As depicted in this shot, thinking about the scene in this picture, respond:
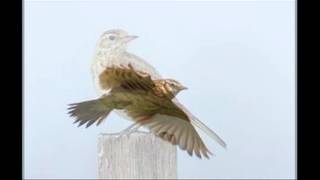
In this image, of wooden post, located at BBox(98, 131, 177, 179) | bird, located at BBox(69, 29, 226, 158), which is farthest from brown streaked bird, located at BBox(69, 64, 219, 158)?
wooden post, located at BBox(98, 131, 177, 179)

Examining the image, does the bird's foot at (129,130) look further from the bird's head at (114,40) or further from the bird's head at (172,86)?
the bird's head at (114,40)

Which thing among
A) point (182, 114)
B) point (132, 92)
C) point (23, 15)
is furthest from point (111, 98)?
point (23, 15)

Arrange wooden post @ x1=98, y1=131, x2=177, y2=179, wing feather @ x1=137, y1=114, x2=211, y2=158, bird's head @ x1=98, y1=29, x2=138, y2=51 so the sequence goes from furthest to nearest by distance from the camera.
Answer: bird's head @ x1=98, y1=29, x2=138, y2=51 → wing feather @ x1=137, y1=114, x2=211, y2=158 → wooden post @ x1=98, y1=131, x2=177, y2=179

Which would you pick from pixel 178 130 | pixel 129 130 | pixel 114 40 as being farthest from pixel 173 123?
pixel 114 40

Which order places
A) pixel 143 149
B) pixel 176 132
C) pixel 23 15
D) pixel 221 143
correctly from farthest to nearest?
pixel 23 15
pixel 221 143
pixel 176 132
pixel 143 149

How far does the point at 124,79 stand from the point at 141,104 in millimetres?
84

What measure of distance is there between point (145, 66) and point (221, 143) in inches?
13.3

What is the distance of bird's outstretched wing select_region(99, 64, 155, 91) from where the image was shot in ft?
4.66

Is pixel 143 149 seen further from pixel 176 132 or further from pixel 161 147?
pixel 176 132

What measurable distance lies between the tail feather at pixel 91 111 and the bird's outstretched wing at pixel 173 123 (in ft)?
0.23

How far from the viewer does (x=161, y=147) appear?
4.15 feet

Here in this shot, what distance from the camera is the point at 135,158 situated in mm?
1244

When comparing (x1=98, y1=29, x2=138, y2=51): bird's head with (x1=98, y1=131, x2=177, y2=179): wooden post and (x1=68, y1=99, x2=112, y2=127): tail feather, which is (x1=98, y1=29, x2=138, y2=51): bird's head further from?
(x1=98, y1=131, x2=177, y2=179): wooden post

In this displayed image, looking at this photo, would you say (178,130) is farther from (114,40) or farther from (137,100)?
(114,40)
